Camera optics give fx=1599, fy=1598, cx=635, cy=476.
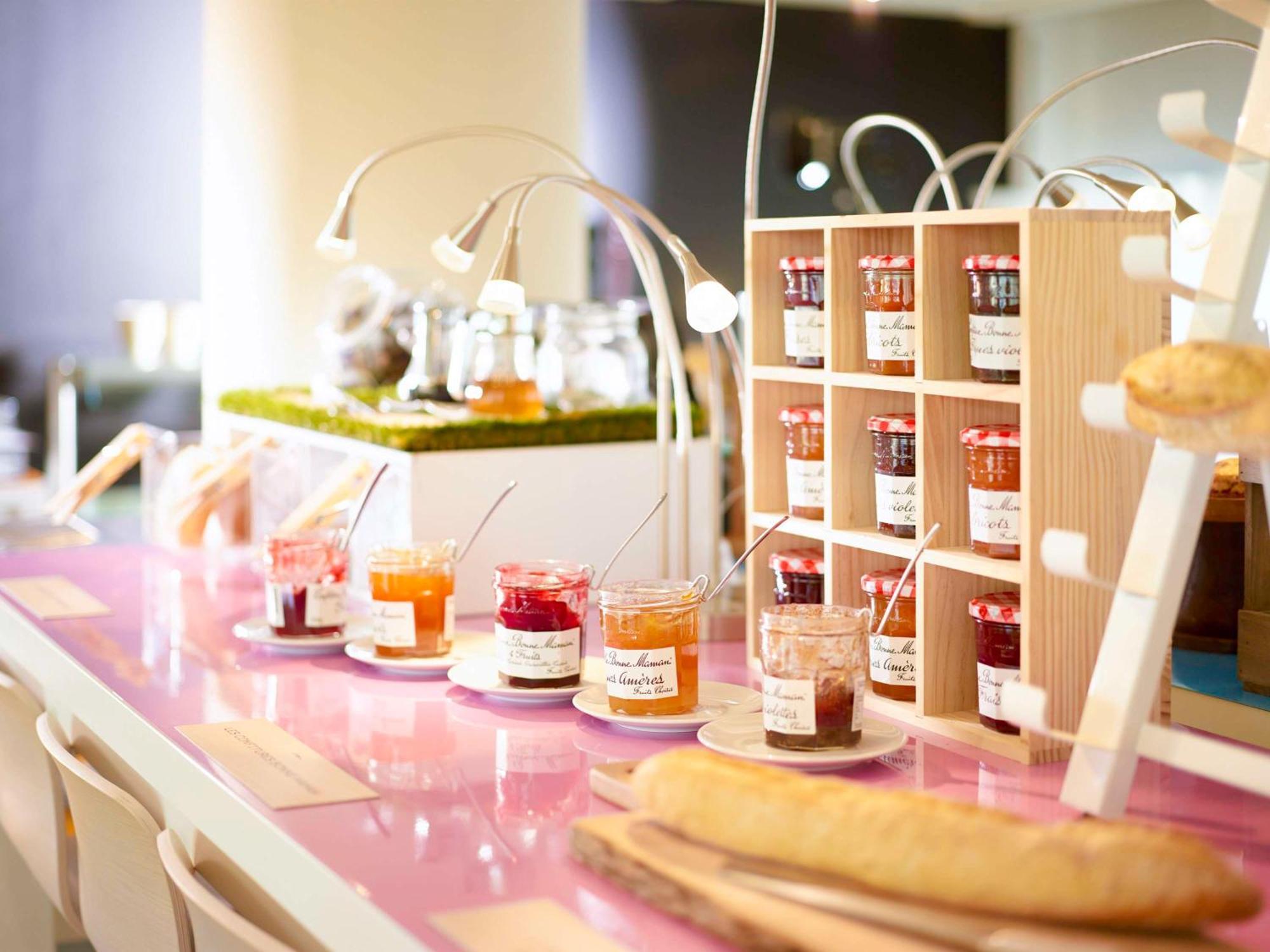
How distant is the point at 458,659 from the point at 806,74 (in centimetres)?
569

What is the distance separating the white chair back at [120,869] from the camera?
136cm

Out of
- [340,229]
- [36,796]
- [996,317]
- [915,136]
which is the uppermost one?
[915,136]

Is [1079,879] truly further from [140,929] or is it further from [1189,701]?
[140,929]

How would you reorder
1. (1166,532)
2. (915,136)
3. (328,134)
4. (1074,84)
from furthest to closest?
(328,134)
(915,136)
(1074,84)
(1166,532)

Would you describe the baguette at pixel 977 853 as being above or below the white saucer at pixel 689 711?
above

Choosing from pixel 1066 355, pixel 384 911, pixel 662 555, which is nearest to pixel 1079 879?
pixel 384 911

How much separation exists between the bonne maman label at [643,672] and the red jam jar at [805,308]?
33 centimetres

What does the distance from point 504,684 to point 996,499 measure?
0.51m

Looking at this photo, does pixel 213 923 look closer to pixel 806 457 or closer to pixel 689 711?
pixel 689 711

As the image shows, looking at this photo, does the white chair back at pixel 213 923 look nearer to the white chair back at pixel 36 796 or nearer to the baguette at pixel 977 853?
the baguette at pixel 977 853

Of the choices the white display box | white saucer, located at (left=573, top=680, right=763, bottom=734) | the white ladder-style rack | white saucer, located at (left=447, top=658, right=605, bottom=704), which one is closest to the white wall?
the white display box

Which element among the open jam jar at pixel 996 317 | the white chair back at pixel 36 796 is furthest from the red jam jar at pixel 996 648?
the white chair back at pixel 36 796

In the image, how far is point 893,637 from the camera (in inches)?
56.7

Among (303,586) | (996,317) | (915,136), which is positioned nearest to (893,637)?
(996,317)
